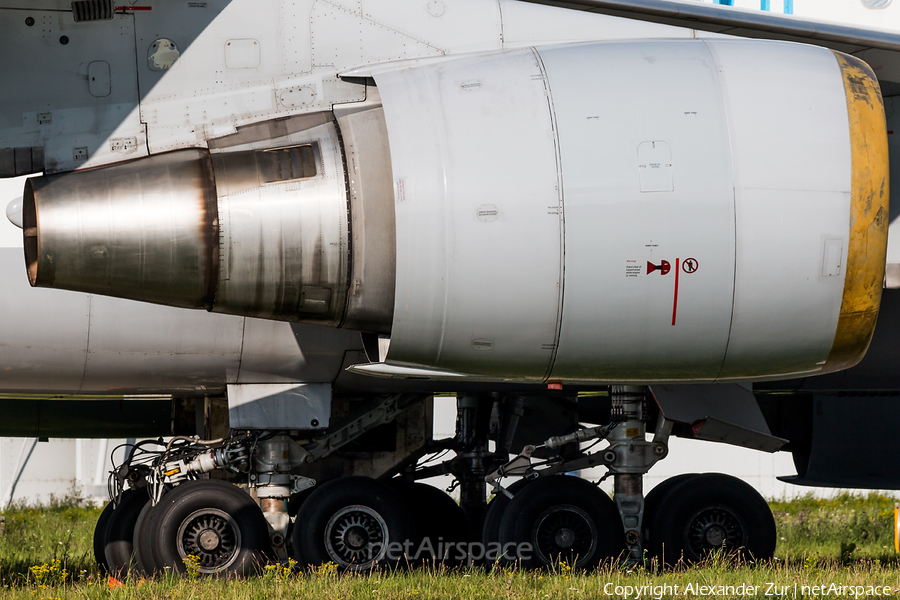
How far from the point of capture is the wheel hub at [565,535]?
7422mm

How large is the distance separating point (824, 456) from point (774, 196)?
13.5 ft

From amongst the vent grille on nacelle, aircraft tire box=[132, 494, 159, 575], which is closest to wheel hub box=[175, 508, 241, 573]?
aircraft tire box=[132, 494, 159, 575]

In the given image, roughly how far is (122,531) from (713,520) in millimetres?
5266

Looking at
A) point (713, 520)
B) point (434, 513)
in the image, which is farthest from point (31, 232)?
point (713, 520)

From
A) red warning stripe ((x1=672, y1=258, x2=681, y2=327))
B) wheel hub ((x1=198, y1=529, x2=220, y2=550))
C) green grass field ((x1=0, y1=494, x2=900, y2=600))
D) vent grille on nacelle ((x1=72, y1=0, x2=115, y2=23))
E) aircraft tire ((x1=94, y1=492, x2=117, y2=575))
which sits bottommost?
aircraft tire ((x1=94, y1=492, x2=117, y2=575))

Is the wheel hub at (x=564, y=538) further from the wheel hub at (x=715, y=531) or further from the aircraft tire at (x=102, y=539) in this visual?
the aircraft tire at (x=102, y=539)

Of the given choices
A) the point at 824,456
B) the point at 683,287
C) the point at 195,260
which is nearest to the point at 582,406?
the point at 824,456

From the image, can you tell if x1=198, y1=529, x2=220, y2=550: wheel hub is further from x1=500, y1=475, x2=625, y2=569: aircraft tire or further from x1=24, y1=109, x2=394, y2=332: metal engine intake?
x1=24, y1=109, x2=394, y2=332: metal engine intake

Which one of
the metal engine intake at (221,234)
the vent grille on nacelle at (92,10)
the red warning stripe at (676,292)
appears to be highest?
the vent grille on nacelle at (92,10)

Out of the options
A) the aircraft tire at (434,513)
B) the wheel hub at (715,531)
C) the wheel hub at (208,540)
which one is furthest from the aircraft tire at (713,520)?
the wheel hub at (208,540)

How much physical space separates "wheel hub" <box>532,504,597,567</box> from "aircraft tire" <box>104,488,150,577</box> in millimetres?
3676

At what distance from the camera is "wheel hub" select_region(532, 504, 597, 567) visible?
24.3 ft

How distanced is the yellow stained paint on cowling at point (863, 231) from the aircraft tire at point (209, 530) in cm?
431

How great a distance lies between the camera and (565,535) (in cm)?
745
